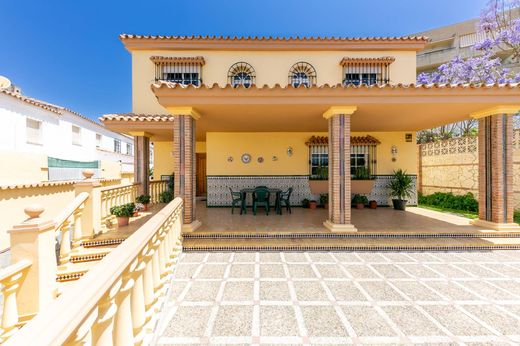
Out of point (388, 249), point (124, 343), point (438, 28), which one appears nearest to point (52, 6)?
point (124, 343)

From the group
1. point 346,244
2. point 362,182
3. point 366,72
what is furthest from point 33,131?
point 366,72

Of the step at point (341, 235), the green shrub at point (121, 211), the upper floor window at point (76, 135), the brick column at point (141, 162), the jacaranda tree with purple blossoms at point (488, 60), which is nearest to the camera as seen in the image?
the step at point (341, 235)

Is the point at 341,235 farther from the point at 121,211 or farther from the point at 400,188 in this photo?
the point at 121,211

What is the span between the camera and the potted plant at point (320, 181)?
30.8 ft

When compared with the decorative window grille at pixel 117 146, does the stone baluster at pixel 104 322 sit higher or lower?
lower

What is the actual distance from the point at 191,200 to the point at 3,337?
12.2ft

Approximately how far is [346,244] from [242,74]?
8675mm

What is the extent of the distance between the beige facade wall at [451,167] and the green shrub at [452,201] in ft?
1.00

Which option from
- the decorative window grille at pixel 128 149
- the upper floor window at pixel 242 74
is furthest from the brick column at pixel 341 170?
the decorative window grille at pixel 128 149

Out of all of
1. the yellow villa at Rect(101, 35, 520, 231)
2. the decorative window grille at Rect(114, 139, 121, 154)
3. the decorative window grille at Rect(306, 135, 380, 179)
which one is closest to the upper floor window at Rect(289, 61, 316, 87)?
the yellow villa at Rect(101, 35, 520, 231)

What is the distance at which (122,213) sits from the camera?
20.1ft

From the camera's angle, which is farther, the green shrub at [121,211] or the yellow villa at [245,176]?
the green shrub at [121,211]

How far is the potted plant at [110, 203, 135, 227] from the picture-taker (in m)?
6.08

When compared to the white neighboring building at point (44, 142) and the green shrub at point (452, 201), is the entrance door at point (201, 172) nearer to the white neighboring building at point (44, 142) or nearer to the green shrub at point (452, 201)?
the white neighboring building at point (44, 142)
